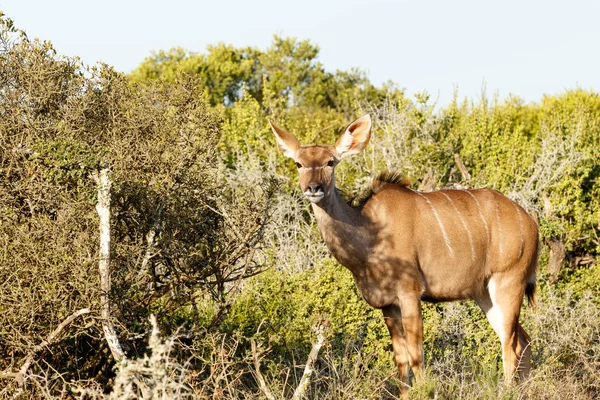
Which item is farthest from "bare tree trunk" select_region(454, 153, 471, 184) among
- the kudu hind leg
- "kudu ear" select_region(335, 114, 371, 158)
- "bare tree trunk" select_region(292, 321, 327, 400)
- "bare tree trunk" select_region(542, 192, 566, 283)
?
"bare tree trunk" select_region(292, 321, 327, 400)

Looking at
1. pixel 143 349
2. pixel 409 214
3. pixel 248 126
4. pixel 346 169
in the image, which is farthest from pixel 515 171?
pixel 143 349

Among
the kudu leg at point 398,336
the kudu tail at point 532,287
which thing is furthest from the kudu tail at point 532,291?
the kudu leg at point 398,336

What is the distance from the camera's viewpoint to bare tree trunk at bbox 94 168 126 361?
17.2 ft

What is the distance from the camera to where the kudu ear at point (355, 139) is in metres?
7.00

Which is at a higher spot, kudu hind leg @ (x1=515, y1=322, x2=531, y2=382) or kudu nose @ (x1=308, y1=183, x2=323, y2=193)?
kudu nose @ (x1=308, y1=183, x2=323, y2=193)

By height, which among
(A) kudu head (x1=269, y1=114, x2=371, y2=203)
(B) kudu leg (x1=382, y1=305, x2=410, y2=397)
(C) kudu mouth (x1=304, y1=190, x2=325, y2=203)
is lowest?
(B) kudu leg (x1=382, y1=305, x2=410, y2=397)

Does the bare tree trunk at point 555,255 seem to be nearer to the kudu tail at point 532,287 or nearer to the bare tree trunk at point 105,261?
the kudu tail at point 532,287

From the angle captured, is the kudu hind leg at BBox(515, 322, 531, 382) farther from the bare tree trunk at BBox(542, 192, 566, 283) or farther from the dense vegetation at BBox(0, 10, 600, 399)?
the bare tree trunk at BBox(542, 192, 566, 283)

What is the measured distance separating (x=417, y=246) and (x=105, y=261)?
2671 mm

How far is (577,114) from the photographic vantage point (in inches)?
485

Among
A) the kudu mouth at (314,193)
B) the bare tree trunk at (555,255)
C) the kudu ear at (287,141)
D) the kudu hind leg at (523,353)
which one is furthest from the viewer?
the bare tree trunk at (555,255)

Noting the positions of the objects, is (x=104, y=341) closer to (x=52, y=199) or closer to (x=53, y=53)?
(x=52, y=199)

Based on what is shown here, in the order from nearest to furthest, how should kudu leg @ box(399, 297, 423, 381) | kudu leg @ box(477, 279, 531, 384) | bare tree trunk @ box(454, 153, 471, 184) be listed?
1. kudu leg @ box(399, 297, 423, 381)
2. kudu leg @ box(477, 279, 531, 384)
3. bare tree trunk @ box(454, 153, 471, 184)

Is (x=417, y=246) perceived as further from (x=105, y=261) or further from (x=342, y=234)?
(x=105, y=261)
